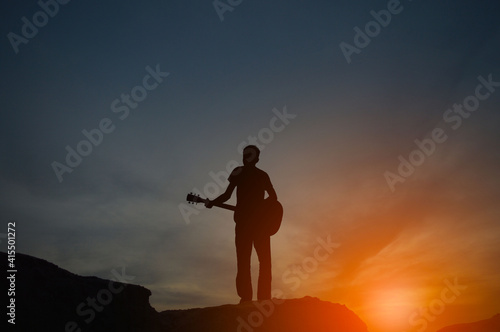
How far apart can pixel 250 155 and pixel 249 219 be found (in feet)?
5.42

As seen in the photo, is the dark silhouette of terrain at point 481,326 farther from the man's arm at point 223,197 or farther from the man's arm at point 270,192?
the man's arm at point 223,197

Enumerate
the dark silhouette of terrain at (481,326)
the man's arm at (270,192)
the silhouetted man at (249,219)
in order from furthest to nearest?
the dark silhouette of terrain at (481,326) → the man's arm at (270,192) → the silhouetted man at (249,219)

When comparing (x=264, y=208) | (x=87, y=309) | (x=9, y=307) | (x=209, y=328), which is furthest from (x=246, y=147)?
(x=9, y=307)

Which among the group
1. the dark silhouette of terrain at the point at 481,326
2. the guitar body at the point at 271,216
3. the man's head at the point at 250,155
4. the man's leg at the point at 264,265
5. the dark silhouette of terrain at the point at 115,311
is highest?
the man's head at the point at 250,155

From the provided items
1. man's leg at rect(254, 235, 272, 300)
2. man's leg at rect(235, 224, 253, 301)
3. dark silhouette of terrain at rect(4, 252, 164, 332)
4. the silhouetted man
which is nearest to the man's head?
the silhouetted man

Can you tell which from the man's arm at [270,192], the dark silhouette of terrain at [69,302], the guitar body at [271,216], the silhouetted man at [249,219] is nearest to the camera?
the dark silhouette of terrain at [69,302]

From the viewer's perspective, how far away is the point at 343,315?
959cm

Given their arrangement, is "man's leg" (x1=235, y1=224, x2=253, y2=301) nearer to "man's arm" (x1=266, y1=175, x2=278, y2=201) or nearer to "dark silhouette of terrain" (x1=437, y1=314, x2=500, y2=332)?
"man's arm" (x1=266, y1=175, x2=278, y2=201)

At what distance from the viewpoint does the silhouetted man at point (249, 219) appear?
9.21 metres

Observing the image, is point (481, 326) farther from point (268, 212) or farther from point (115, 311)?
point (115, 311)

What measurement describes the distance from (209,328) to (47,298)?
3.00 m

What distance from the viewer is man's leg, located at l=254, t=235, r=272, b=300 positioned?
9258 mm

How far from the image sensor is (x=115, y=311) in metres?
6.42

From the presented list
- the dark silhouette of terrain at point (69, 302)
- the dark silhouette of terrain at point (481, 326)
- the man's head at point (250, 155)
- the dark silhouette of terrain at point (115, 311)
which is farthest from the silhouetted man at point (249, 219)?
the dark silhouette of terrain at point (481, 326)
